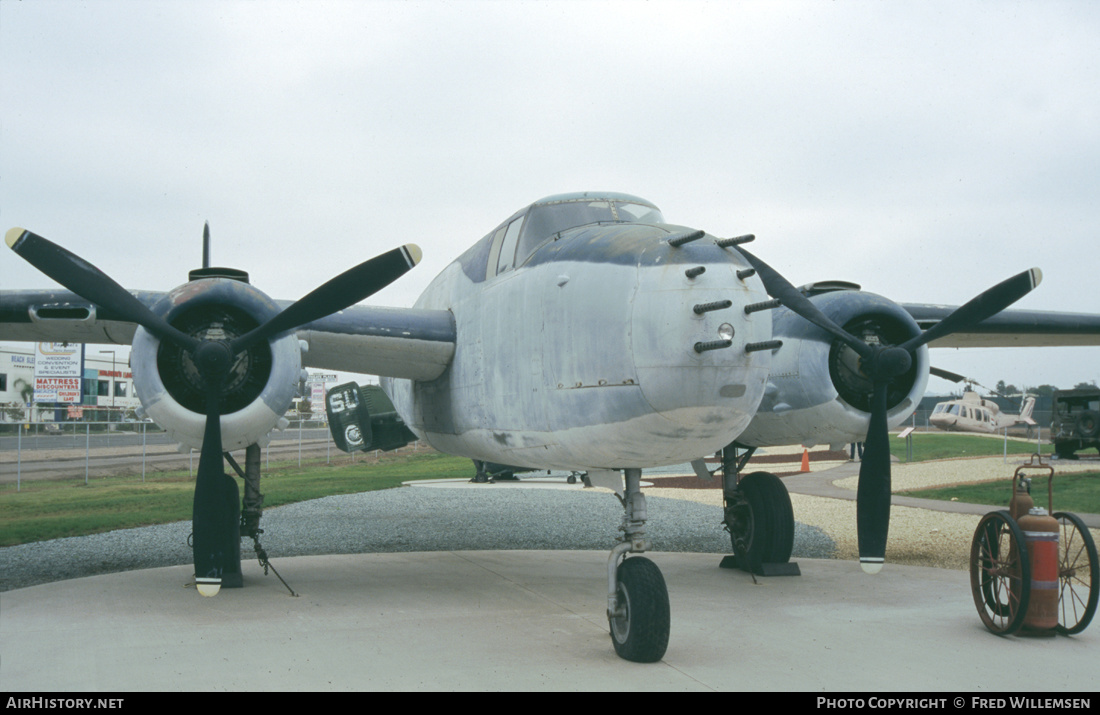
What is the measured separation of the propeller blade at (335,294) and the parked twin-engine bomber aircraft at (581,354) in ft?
0.05

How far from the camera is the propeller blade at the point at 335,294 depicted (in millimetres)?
7168

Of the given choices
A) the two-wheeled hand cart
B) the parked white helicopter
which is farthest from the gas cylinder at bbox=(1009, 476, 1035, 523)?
the parked white helicopter

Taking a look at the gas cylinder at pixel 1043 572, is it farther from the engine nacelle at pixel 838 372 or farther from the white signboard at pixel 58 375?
the white signboard at pixel 58 375

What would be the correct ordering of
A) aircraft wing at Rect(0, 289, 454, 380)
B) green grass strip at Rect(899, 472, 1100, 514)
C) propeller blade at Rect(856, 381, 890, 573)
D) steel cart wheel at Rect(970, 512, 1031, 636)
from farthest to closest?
green grass strip at Rect(899, 472, 1100, 514)
aircraft wing at Rect(0, 289, 454, 380)
propeller blade at Rect(856, 381, 890, 573)
steel cart wheel at Rect(970, 512, 1031, 636)

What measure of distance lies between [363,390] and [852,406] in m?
7.53

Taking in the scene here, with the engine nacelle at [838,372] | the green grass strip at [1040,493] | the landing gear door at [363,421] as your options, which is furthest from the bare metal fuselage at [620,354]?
the green grass strip at [1040,493]

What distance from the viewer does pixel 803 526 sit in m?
14.8

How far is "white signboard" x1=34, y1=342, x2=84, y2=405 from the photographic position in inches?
653

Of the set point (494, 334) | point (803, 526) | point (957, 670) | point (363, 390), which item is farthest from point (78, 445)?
point (957, 670)

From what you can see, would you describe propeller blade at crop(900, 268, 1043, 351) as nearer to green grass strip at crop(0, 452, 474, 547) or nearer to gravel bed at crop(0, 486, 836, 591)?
gravel bed at crop(0, 486, 836, 591)

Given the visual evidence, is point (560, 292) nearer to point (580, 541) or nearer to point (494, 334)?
point (494, 334)

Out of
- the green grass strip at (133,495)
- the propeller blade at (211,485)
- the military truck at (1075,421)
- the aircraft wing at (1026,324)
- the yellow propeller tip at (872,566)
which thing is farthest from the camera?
the military truck at (1075,421)

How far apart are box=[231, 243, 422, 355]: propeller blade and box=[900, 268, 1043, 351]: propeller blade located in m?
4.94

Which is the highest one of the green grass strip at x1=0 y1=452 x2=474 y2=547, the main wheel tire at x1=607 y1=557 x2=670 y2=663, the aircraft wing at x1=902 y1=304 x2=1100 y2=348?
the aircraft wing at x1=902 y1=304 x2=1100 y2=348
